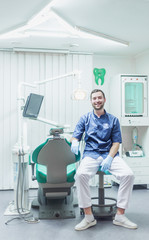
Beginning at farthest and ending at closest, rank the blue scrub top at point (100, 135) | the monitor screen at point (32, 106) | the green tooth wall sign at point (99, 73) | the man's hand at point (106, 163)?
the green tooth wall sign at point (99, 73)
the monitor screen at point (32, 106)
the blue scrub top at point (100, 135)
the man's hand at point (106, 163)

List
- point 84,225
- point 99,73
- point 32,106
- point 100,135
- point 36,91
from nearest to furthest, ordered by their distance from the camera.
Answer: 1. point 84,225
2. point 100,135
3. point 32,106
4. point 36,91
5. point 99,73

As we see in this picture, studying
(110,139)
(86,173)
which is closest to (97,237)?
(86,173)

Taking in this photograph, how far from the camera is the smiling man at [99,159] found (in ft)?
8.89

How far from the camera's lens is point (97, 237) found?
2479 mm

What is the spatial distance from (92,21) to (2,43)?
1529 mm

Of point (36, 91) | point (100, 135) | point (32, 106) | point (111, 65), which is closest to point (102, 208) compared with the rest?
point (100, 135)

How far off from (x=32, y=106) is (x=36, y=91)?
90cm

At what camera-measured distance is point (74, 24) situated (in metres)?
3.09

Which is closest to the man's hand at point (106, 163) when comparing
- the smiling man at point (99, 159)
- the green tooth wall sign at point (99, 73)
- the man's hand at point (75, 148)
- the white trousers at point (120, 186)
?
the smiling man at point (99, 159)

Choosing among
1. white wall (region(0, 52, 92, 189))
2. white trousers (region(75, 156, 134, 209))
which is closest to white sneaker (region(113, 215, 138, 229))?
white trousers (region(75, 156, 134, 209))

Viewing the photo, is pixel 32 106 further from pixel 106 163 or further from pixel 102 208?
pixel 102 208

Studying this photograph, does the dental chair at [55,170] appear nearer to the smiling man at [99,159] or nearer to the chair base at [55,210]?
the chair base at [55,210]

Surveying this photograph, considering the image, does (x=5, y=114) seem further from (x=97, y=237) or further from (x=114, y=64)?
(x=97, y=237)

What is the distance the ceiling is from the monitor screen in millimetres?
813
